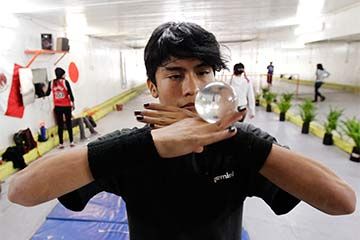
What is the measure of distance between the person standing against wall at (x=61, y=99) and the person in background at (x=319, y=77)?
553 centimetres

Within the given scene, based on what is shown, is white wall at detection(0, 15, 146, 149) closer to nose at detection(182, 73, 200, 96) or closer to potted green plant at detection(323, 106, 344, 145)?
nose at detection(182, 73, 200, 96)

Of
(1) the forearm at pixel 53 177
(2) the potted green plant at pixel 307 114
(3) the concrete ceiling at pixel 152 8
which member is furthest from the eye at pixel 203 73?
(2) the potted green plant at pixel 307 114

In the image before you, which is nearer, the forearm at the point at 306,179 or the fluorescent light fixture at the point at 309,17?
the forearm at the point at 306,179

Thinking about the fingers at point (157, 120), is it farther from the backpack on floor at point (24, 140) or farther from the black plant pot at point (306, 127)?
the black plant pot at point (306, 127)

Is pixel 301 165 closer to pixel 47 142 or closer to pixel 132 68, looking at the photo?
pixel 47 142

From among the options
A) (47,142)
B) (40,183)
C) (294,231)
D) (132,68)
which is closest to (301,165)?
(40,183)

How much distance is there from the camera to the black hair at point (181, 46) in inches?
29.8

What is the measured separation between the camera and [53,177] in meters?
0.63

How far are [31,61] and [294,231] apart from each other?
4750 mm

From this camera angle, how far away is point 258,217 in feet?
8.57

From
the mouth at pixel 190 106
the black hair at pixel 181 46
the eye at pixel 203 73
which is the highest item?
the black hair at pixel 181 46

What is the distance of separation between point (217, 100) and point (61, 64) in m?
6.06

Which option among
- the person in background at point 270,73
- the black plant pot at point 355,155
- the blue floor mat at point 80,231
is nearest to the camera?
the blue floor mat at point 80,231

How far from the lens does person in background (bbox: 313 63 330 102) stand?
20.4 feet
